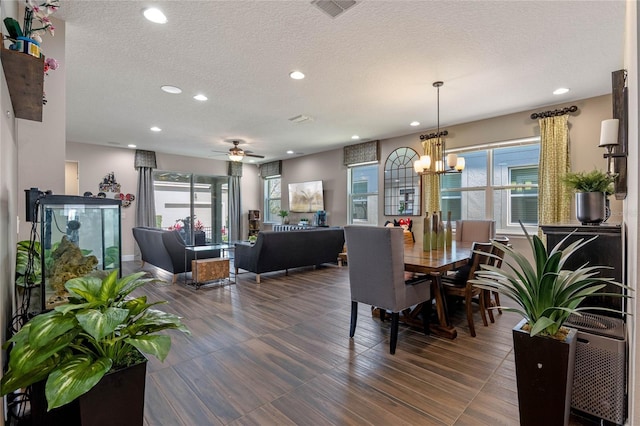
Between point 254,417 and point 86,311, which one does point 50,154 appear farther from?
point 254,417

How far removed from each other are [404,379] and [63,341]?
1.98m

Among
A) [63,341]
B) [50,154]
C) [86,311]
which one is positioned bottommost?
[63,341]

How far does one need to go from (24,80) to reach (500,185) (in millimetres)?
5872

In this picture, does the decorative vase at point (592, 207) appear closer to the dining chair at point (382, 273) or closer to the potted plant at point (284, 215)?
the dining chair at point (382, 273)

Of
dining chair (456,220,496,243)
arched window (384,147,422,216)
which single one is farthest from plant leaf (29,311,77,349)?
arched window (384,147,422,216)

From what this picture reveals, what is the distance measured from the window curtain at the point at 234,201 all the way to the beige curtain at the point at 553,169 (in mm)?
7753

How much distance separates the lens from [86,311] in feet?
3.79

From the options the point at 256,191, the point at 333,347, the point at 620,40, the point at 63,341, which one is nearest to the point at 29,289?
the point at 63,341

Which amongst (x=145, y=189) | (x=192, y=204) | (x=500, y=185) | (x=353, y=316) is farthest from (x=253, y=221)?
(x=353, y=316)

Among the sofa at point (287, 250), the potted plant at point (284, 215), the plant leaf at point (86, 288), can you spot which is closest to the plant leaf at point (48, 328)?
the plant leaf at point (86, 288)

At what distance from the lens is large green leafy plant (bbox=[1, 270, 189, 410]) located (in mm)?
1069

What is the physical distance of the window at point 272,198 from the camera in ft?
32.1

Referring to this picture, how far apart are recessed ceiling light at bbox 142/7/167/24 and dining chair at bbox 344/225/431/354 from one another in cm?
229

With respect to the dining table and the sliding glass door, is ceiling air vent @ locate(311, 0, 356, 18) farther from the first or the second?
the sliding glass door
